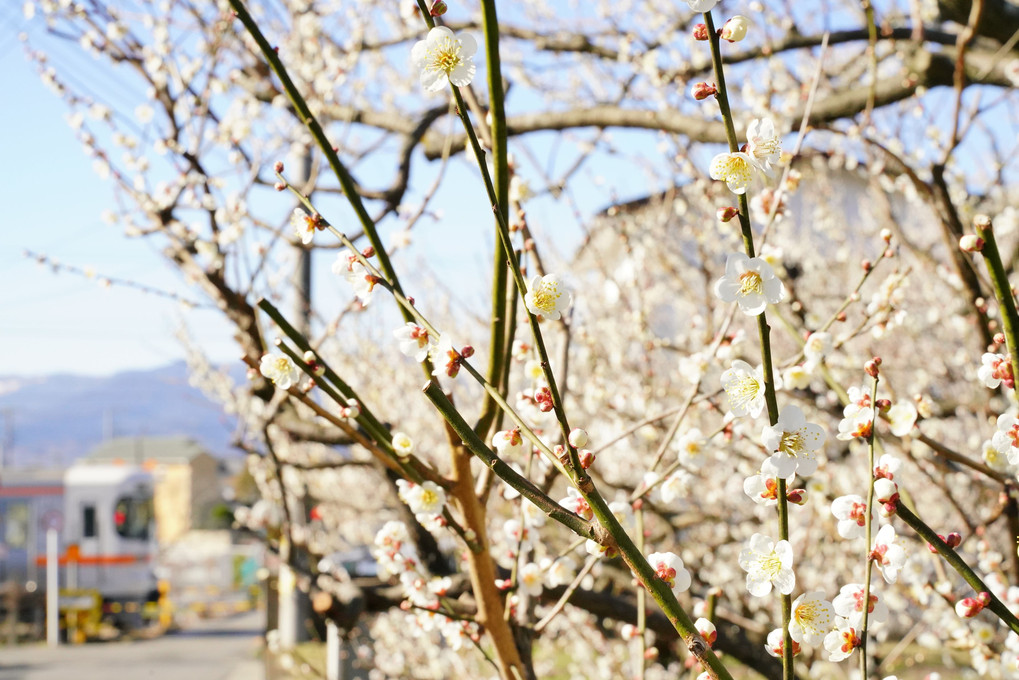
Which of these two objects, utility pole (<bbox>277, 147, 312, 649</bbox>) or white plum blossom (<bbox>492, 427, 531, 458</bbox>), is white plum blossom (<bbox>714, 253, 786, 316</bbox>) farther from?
utility pole (<bbox>277, 147, 312, 649</bbox>)

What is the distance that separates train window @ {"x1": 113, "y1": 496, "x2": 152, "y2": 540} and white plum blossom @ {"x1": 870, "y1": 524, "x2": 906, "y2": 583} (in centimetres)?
1559

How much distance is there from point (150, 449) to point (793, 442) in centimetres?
3651

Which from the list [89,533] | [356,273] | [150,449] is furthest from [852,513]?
[150,449]

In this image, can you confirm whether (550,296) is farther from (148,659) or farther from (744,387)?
(148,659)

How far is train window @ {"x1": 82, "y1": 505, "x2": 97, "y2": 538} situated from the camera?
47.1 feet

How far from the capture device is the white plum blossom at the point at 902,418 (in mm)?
1129

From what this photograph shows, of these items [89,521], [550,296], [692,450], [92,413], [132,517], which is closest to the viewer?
[550,296]

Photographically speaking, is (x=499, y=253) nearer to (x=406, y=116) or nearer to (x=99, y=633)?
(x=406, y=116)

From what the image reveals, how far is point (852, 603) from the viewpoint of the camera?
98cm

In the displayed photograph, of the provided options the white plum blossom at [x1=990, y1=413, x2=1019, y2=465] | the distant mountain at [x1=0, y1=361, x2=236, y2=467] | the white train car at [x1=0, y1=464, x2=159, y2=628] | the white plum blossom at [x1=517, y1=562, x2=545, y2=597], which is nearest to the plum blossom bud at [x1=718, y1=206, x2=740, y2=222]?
the white plum blossom at [x1=990, y1=413, x2=1019, y2=465]

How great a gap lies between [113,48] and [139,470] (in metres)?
13.6

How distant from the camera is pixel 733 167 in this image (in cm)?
83

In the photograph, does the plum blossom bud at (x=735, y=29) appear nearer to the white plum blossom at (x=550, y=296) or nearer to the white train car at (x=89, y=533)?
the white plum blossom at (x=550, y=296)

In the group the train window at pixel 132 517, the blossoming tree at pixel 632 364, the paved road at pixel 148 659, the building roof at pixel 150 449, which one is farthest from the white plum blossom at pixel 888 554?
the building roof at pixel 150 449
